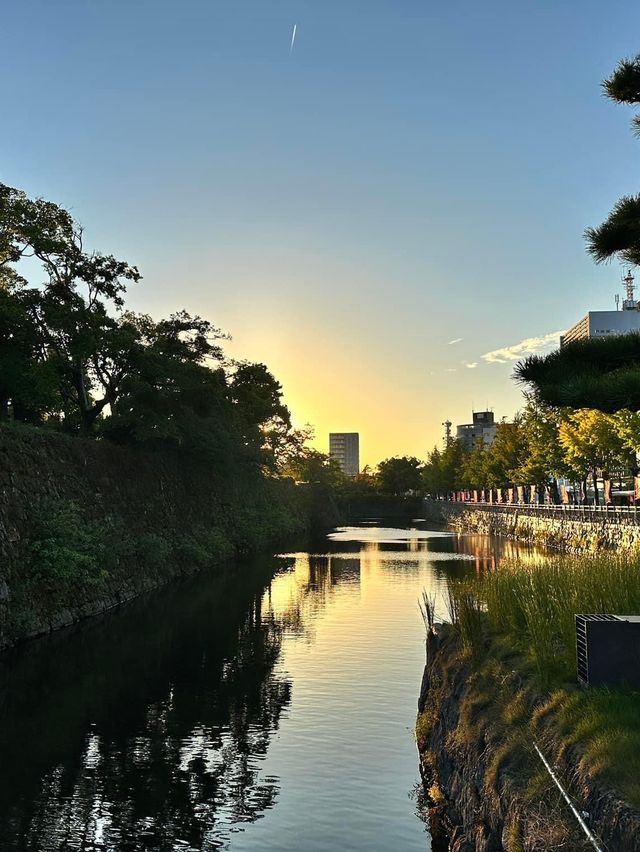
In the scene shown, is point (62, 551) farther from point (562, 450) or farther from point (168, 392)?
point (562, 450)

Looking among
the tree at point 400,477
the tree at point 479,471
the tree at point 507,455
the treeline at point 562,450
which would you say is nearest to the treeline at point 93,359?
the treeline at point 562,450

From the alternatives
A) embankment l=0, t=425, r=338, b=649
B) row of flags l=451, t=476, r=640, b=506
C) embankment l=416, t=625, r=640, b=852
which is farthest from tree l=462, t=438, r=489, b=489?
embankment l=416, t=625, r=640, b=852

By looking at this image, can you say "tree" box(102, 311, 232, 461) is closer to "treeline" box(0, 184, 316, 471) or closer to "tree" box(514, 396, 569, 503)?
"treeline" box(0, 184, 316, 471)

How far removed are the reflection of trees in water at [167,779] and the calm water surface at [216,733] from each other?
32 mm

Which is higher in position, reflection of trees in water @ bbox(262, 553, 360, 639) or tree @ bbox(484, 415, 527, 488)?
tree @ bbox(484, 415, 527, 488)

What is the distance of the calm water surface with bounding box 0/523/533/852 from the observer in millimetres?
10367

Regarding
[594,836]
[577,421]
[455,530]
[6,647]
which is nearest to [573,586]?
[594,836]

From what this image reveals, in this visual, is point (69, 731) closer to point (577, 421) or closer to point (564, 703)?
point (564, 703)

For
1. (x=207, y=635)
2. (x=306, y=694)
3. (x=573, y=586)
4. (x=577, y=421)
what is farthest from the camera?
(x=577, y=421)

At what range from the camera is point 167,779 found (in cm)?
1200

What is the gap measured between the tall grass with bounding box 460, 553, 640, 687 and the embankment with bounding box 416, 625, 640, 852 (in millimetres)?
564

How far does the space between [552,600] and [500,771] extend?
461 centimetres

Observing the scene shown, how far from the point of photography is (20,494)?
85.3 ft

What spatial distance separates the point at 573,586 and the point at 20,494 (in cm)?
1979
